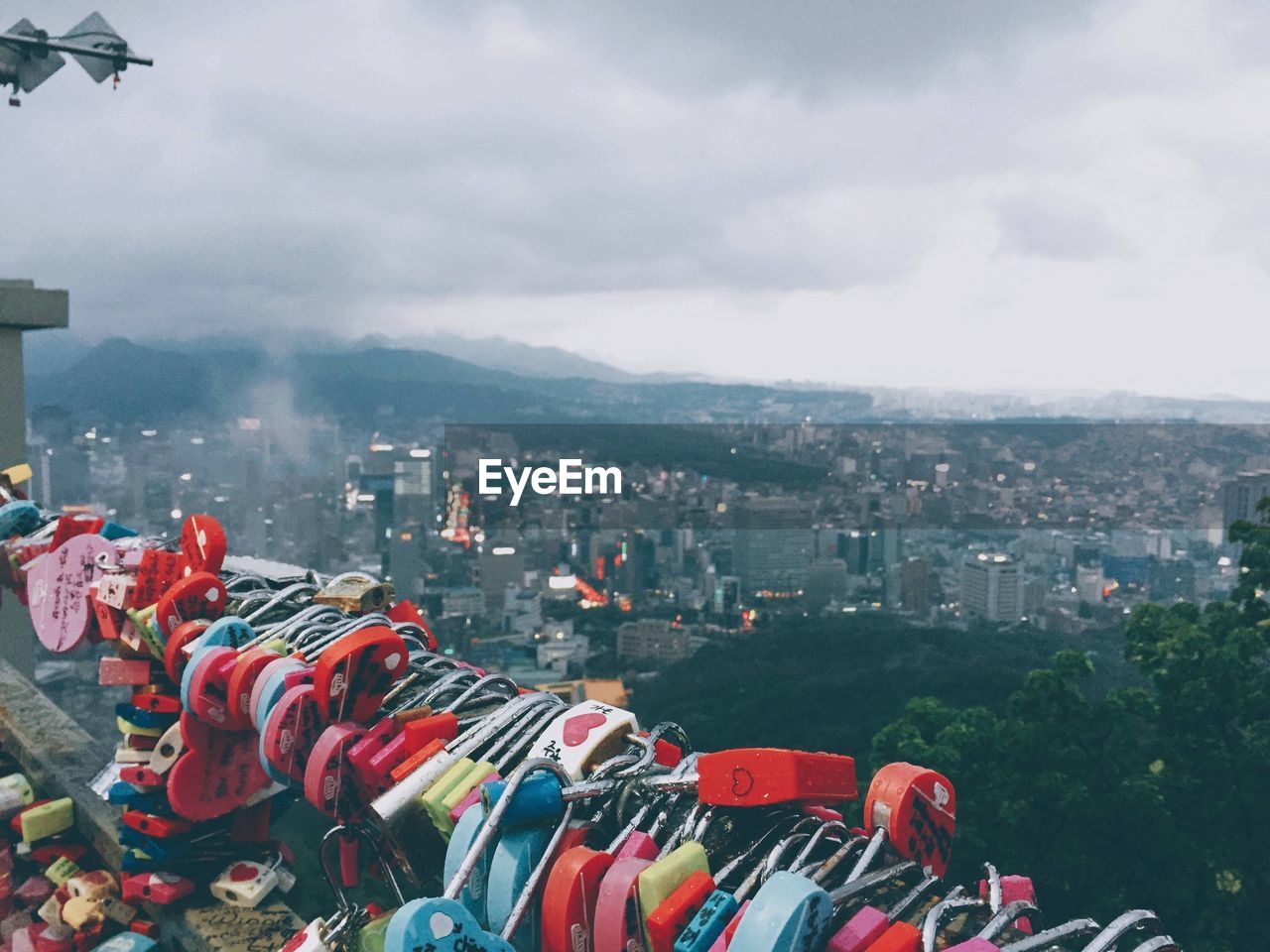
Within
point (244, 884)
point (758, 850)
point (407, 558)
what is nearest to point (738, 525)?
point (407, 558)

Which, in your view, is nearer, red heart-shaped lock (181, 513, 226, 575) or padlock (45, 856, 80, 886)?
red heart-shaped lock (181, 513, 226, 575)

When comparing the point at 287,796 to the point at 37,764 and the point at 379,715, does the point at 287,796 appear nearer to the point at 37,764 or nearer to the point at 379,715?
the point at 379,715

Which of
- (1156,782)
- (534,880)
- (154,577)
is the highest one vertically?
(154,577)

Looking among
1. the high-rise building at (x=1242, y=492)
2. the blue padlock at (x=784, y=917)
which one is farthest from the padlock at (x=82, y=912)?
the high-rise building at (x=1242, y=492)

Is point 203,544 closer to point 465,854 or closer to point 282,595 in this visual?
point 282,595

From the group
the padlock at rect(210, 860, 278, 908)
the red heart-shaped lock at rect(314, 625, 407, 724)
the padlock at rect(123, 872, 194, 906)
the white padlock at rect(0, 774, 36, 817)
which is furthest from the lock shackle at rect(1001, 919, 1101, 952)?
the white padlock at rect(0, 774, 36, 817)

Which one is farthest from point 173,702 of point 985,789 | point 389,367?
point 389,367

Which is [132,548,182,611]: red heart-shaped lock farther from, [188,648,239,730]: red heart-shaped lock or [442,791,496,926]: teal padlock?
[442,791,496,926]: teal padlock
